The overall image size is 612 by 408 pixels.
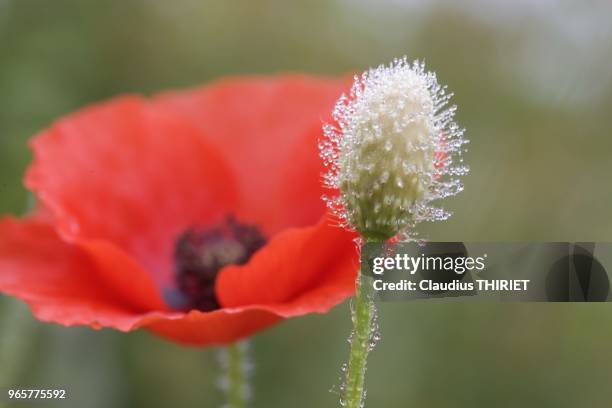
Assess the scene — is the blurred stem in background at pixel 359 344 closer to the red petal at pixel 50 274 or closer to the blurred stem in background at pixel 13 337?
the red petal at pixel 50 274

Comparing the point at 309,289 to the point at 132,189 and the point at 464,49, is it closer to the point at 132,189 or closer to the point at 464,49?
the point at 132,189

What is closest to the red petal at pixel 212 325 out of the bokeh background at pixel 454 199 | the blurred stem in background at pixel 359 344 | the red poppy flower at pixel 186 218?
the red poppy flower at pixel 186 218

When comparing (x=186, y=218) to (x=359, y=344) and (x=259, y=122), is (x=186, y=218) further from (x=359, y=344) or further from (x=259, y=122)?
(x=359, y=344)

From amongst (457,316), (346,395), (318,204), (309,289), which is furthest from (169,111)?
(346,395)

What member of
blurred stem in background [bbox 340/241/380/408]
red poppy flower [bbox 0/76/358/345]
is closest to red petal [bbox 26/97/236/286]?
red poppy flower [bbox 0/76/358/345]

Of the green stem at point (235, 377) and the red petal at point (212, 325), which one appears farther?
the green stem at point (235, 377)
